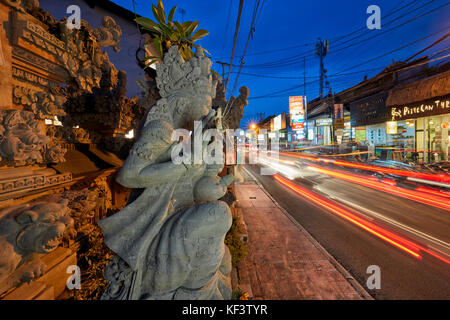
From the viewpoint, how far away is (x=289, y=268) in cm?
425

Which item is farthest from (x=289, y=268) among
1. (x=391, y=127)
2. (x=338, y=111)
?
(x=338, y=111)

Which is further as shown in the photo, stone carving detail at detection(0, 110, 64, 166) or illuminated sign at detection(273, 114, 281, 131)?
illuminated sign at detection(273, 114, 281, 131)

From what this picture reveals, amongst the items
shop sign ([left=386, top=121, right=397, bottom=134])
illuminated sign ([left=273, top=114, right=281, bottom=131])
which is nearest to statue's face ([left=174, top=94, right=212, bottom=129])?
shop sign ([left=386, top=121, right=397, bottom=134])

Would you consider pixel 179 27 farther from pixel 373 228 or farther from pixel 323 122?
pixel 323 122

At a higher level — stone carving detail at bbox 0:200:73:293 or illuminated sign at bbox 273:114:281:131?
illuminated sign at bbox 273:114:281:131

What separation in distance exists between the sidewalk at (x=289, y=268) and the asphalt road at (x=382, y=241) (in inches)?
17.6

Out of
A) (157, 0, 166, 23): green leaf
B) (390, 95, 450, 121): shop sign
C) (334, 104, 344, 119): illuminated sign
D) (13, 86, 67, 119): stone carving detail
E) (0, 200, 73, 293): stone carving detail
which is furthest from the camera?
(334, 104, 344, 119): illuminated sign

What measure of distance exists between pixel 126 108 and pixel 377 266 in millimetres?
7191

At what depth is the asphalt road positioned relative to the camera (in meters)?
3.81

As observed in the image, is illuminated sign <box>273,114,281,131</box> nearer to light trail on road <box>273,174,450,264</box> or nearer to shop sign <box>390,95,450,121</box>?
shop sign <box>390,95,450,121</box>

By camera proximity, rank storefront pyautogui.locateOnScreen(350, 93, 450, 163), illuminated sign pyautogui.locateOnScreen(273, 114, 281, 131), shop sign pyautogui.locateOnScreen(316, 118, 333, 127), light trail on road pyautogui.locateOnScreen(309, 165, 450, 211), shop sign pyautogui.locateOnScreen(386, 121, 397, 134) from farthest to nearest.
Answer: illuminated sign pyautogui.locateOnScreen(273, 114, 281, 131) → shop sign pyautogui.locateOnScreen(316, 118, 333, 127) → shop sign pyautogui.locateOnScreen(386, 121, 397, 134) → storefront pyautogui.locateOnScreen(350, 93, 450, 163) → light trail on road pyautogui.locateOnScreen(309, 165, 450, 211)

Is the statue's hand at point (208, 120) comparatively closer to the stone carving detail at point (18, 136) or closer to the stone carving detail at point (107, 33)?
the stone carving detail at point (18, 136)

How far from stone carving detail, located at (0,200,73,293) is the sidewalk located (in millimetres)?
3092

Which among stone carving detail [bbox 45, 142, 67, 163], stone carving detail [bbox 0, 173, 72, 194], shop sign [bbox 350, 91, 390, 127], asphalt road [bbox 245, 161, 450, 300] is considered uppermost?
shop sign [bbox 350, 91, 390, 127]
